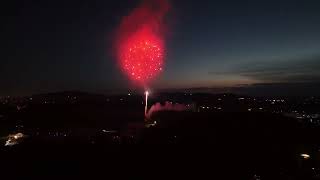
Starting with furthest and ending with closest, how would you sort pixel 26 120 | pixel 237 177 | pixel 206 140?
pixel 26 120, pixel 206 140, pixel 237 177

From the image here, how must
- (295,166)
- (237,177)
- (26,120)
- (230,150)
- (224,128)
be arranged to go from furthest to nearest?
1. (26,120)
2. (224,128)
3. (230,150)
4. (295,166)
5. (237,177)

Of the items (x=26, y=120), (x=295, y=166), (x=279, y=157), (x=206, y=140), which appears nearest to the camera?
(x=295, y=166)

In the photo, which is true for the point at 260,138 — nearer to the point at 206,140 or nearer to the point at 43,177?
the point at 206,140

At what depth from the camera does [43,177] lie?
1072 inches

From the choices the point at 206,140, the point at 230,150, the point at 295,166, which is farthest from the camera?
the point at 206,140

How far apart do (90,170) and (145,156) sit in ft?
21.7

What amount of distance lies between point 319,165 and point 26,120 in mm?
77214

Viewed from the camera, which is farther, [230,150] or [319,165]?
[230,150]

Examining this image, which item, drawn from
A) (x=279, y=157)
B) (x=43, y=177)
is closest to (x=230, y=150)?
(x=279, y=157)

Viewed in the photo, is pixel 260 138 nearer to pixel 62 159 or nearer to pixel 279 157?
pixel 279 157

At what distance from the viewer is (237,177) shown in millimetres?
25516

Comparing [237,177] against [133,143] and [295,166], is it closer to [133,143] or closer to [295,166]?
[295,166]

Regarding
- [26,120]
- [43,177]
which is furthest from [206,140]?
[26,120]

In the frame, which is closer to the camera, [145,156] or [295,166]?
[295,166]
